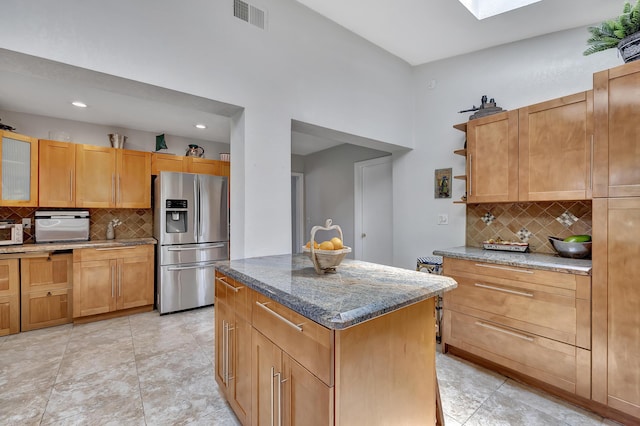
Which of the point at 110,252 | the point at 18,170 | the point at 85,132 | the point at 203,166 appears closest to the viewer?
the point at 18,170

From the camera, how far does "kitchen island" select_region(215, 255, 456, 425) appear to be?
2.94 ft

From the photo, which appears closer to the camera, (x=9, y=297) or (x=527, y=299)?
(x=527, y=299)

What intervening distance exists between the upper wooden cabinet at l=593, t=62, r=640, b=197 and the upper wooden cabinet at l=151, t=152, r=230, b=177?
4.08m

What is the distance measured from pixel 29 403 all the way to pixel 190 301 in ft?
6.05

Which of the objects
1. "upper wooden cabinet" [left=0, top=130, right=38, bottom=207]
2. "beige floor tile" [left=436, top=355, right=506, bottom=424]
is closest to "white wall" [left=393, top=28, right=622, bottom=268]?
"beige floor tile" [left=436, top=355, right=506, bottom=424]

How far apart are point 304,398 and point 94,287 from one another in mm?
3435

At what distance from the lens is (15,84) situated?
104 inches

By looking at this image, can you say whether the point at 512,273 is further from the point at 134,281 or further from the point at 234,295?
the point at 134,281

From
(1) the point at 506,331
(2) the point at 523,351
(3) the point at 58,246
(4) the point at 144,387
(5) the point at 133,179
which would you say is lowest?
(4) the point at 144,387

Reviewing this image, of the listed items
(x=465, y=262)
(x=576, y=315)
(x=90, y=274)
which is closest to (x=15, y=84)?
(x=90, y=274)

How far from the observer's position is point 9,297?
9.52 feet

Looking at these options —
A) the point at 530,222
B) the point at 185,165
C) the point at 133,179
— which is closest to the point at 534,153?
the point at 530,222

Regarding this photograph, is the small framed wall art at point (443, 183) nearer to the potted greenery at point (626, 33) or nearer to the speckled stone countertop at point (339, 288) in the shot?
the potted greenery at point (626, 33)

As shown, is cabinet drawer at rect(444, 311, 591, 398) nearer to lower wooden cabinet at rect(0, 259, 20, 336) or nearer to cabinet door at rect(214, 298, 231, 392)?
cabinet door at rect(214, 298, 231, 392)
